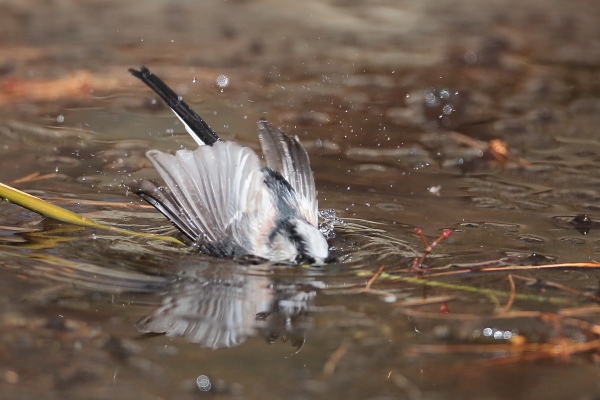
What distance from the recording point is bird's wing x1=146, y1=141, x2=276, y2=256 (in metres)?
3.75

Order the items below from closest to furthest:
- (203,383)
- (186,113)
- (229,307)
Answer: (203,383), (229,307), (186,113)

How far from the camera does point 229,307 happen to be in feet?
10.7

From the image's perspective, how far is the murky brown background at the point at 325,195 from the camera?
2.91m

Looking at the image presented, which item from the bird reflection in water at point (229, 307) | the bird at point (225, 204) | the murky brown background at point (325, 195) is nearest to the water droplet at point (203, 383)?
the murky brown background at point (325, 195)

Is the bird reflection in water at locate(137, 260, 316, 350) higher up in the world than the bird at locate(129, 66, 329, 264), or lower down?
lower down

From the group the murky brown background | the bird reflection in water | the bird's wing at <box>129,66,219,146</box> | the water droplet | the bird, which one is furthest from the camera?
the bird's wing at <box>129,66,219,146</box>

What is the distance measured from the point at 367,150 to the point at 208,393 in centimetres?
289

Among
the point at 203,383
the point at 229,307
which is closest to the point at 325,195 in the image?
the point at 229,307

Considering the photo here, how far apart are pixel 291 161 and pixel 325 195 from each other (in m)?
0.52

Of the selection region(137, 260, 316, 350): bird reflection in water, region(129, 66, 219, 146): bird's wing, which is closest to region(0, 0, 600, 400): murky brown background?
region(137, 260, 316, 350): bird reflection in water

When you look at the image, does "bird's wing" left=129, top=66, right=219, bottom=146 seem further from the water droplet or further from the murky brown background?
the water droplet

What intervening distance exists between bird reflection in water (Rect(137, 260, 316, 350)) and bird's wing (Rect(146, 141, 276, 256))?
18cm

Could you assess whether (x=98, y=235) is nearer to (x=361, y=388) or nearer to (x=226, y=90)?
(x=361, y=388)

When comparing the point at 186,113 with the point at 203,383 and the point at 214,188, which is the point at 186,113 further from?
the point at 203,383
